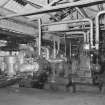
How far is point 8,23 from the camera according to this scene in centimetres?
353

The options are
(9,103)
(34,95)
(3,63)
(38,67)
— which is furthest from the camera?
(3,63)

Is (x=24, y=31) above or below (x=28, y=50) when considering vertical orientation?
above

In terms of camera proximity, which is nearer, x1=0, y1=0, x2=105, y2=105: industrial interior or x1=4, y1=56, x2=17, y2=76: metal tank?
x1=0, y1=0, x2=105, y2=105: industrial interior

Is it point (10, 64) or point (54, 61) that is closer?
point (54, 61)

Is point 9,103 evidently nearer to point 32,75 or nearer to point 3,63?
point 32,75

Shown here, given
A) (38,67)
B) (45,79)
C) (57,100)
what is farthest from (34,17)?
(57,100)

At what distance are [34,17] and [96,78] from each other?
212 centimetres

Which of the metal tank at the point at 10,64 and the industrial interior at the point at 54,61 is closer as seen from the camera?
the industrial interior at the point at 54,61

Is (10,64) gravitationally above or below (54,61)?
below

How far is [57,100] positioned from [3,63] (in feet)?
10.7

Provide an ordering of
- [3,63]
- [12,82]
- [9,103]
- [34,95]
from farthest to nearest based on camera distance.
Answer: [3,63]
[12,82]
[34,95]
[9,103]

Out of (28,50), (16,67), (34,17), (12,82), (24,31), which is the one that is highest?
(34,17)

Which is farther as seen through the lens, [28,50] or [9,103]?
[28,50]

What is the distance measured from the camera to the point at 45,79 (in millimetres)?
4012
